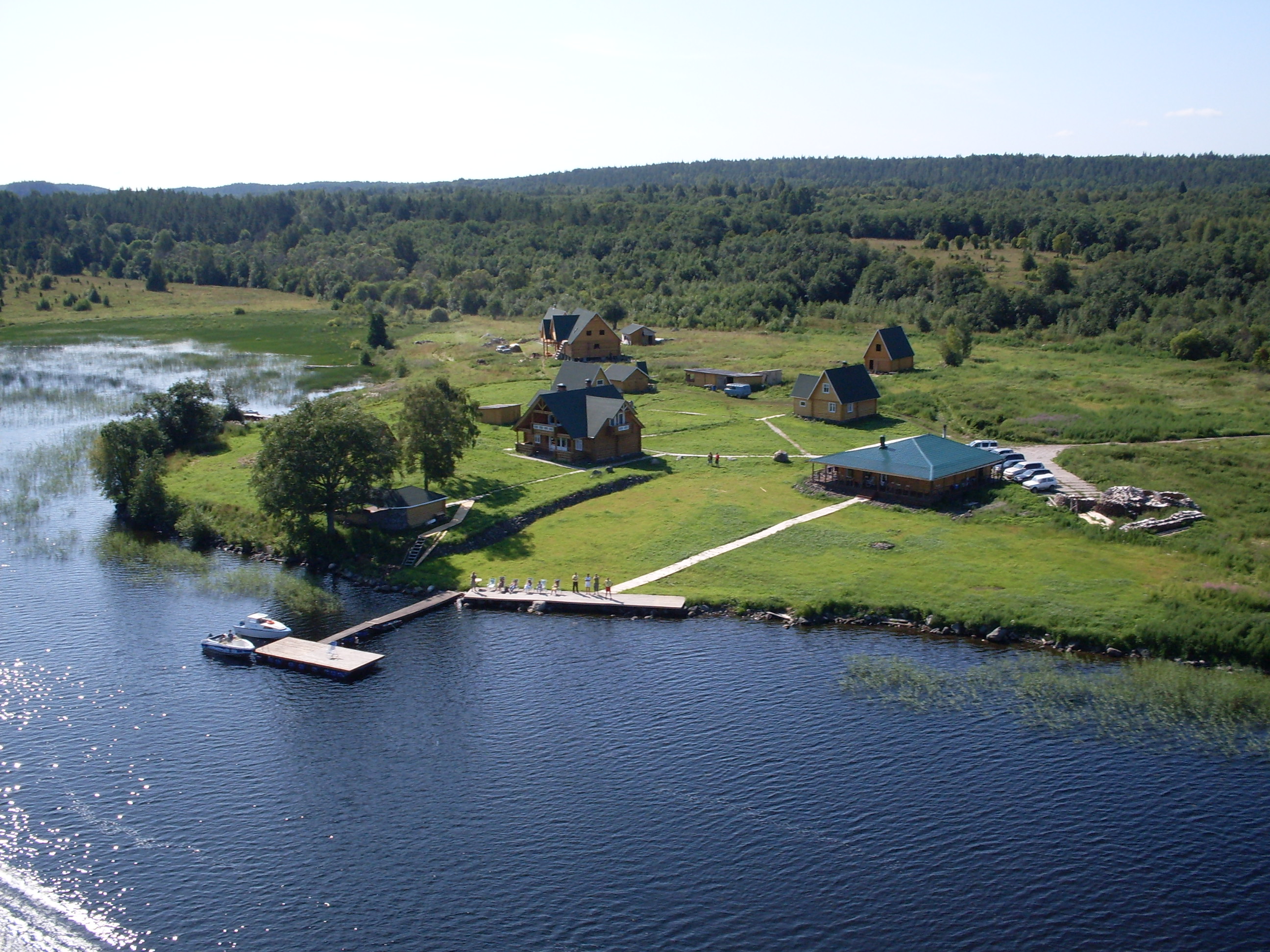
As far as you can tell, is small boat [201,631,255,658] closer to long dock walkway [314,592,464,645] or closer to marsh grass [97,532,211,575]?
long dock walkway [314,592,464,645]

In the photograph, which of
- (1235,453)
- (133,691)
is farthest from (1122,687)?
(133,691)

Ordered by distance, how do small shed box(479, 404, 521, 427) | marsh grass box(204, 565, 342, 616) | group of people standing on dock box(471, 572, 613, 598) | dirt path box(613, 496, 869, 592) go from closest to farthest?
group of people standing on dock box(471, 572, 613, 598) < marsh grass box(204, 565, 342, 616) < dirt path box(613, 496, 869, 592) < small shed box(479, 404, 521, 427)

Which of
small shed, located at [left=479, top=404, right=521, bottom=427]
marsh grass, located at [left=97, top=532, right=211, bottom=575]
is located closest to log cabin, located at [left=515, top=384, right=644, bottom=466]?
small shed, located at [left=479, top=404, right=521, bottom=427]

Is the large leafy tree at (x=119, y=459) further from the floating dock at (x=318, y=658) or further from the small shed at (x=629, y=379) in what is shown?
the small shed at (x=629, y=379)

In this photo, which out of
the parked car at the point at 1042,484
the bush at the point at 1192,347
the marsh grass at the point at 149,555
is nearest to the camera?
the marsh grass at the point at 149,555

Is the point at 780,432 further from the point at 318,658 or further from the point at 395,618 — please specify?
the point at 318,658

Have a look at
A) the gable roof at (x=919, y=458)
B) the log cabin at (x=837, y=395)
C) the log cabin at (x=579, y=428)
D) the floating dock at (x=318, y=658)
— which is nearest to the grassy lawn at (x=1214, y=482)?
the gable roof at (x=919, y=458)
